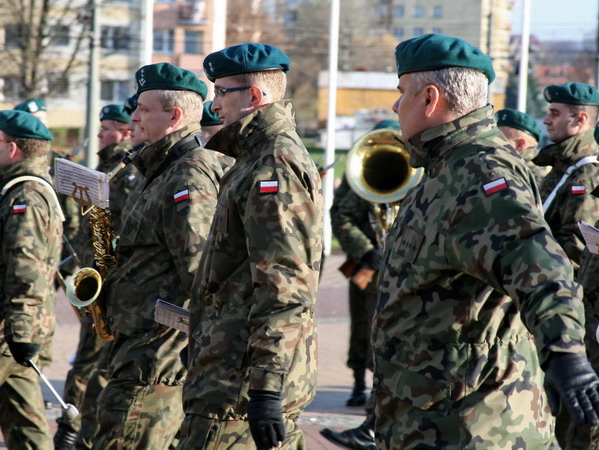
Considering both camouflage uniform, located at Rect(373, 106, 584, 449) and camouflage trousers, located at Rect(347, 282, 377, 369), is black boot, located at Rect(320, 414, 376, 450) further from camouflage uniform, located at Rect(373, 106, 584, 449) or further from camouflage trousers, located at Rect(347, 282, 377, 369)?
camouflage uniform, located at Rect(373, 106, 584, 449)

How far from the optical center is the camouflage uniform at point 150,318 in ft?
14.8

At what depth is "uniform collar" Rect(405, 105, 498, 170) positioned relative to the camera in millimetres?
3041

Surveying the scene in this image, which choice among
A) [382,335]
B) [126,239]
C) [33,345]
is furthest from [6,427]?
[382,335]

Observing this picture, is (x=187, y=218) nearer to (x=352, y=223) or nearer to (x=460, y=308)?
(x=460, y=308)

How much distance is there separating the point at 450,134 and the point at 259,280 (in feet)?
2.99

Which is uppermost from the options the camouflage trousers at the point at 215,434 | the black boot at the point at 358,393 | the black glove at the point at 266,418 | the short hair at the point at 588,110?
the short hair at the point at 588,110

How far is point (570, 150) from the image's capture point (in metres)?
6.21

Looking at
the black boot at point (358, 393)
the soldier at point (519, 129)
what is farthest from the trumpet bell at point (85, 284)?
the soldier at point (519, 129)

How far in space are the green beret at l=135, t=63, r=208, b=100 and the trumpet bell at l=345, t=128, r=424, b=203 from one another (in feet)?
10.6

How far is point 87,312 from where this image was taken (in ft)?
16.8

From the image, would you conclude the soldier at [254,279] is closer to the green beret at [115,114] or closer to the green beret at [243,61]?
the green beret at [243,61]

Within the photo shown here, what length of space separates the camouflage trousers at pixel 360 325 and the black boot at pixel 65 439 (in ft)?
8.51

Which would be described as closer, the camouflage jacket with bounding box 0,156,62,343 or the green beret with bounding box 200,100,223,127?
the camouflage jacket with bounding box 0,156,62,343

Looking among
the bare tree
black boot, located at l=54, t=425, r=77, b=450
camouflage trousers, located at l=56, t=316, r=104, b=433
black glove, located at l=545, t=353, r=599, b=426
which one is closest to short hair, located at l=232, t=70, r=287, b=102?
black glove, located at l=545, t=353, r=599, b=426
